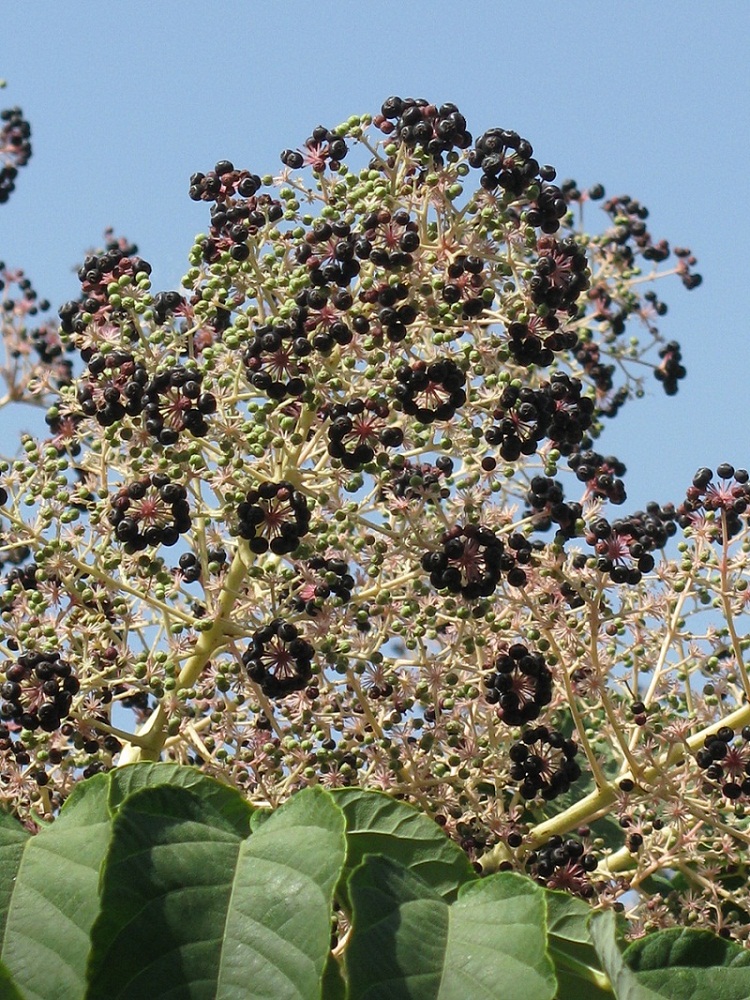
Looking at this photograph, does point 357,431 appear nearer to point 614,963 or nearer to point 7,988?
point 614,963

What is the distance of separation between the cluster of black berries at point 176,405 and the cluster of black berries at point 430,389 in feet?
1.83

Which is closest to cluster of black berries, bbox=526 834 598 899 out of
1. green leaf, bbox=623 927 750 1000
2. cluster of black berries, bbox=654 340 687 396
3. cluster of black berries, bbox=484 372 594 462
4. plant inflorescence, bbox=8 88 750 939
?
plant inflorescence, bbox=8 88 750 939

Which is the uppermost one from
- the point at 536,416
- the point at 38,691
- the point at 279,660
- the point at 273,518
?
the point at 536,416

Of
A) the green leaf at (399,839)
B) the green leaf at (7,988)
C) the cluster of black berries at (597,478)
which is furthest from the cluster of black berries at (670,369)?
the green leaf at (7,988)

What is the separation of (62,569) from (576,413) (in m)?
1.60

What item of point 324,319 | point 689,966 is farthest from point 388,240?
point 689,966

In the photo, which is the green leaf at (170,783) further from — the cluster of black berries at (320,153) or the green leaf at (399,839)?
the cluster of black berries at (320,153)

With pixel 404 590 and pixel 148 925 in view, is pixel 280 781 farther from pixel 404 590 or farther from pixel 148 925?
pixel 148 925

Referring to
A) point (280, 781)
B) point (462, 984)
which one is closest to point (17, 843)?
point (462, 984)

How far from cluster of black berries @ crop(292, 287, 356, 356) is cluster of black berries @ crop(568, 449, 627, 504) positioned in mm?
930

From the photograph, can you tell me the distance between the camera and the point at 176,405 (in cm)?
430

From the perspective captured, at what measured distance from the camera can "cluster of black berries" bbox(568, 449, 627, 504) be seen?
4.71 metres

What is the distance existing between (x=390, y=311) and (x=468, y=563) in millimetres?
752

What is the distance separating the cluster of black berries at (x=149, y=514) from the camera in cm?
423
